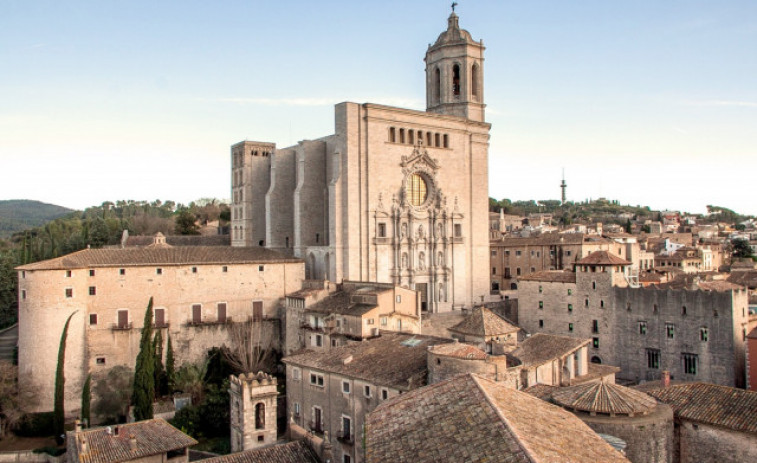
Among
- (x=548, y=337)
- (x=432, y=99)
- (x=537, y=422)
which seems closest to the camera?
(x=537, y=422)

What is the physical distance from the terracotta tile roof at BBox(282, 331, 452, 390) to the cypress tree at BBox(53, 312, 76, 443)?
1229 centimetres

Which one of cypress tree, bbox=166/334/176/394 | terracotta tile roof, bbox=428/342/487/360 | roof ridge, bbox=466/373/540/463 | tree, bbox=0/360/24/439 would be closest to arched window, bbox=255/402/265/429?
terracotta tile roof, bbox=428/342/487/360

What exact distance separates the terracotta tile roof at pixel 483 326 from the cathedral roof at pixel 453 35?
2923 centimetres

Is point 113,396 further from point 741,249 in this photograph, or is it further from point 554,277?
point 741,249

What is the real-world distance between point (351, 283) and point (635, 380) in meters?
18.1

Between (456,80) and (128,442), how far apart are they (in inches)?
1476

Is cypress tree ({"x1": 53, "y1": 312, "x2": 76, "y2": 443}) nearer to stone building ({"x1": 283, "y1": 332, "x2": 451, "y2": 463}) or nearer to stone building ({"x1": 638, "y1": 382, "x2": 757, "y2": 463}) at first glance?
stone building ({"x1": 283, "y1": 332, "x2": 451, "y2": 463})

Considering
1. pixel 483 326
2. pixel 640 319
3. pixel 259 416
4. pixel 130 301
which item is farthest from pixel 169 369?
pixel 640 319

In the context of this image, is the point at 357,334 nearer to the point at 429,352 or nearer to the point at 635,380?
the point at 429,352

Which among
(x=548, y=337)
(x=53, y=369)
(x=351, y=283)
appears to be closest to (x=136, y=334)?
(x=53, y=369)

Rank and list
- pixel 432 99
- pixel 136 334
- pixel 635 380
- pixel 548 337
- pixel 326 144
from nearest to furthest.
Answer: pixel 548 337 → pixel 136 334 → pixel 635 380 → pixel 326 144 → pixel 432 99

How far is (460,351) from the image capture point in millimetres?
21234

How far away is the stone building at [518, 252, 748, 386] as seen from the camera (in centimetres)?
3378

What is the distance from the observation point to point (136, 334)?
115 ft
